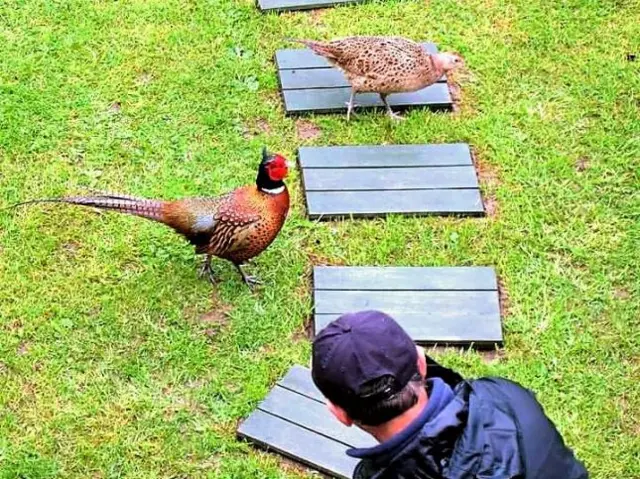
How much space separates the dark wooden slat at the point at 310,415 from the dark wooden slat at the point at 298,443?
3cm

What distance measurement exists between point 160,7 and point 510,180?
281 cm

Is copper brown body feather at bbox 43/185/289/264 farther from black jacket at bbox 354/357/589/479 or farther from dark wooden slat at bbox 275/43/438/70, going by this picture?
black jacket at bbox 354/357/589/479

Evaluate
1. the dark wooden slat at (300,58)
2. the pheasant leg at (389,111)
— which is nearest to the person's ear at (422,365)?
the pheasant leg at (389,111)

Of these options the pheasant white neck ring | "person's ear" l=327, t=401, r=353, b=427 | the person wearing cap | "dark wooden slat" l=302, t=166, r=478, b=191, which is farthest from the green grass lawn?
the person wearing cap

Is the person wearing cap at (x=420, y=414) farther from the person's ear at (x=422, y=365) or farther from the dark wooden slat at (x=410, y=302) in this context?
the dark wooden slat at (x=410, y=302)

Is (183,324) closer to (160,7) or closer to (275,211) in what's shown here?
(275,211)

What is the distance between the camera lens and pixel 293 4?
259 inches

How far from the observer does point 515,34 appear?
20.7 ft

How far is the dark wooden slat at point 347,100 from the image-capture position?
575 centimetres

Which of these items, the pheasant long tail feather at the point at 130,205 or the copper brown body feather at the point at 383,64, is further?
the copper brown body feather at the point at 383,64

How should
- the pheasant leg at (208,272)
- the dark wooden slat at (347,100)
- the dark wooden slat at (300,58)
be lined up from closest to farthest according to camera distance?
the pheasant leg at (208,272) < the dark wooden slat at (347,100) < the dark wooden slat at (300,58)

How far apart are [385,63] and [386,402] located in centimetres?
327

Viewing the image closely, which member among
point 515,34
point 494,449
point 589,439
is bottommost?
point 589,439

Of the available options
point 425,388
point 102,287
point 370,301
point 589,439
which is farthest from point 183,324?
point 425,388
